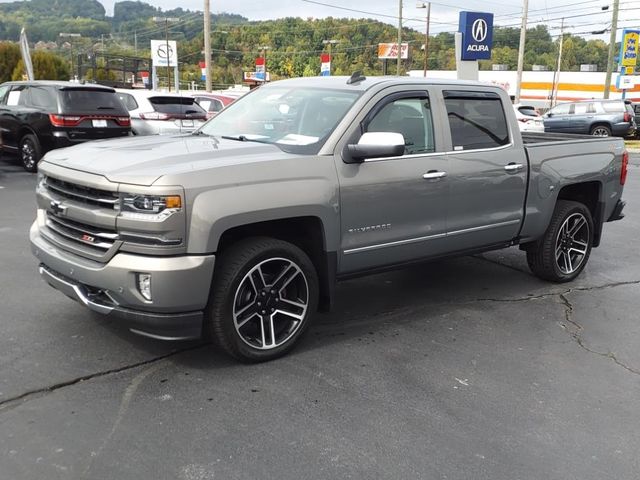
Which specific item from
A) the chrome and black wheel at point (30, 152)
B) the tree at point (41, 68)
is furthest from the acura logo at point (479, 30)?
the tree at point (41, 68)

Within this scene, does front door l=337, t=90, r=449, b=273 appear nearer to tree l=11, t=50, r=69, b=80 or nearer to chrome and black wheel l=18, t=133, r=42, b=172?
chrome and black wheel l=18, t=133, r=42, b=172

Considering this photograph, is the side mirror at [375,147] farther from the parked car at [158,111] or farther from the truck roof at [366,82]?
the parked car at [158,111]

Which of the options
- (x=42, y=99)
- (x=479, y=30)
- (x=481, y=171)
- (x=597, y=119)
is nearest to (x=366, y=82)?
(x=481, y=171)

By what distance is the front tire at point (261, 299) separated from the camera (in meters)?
3.87

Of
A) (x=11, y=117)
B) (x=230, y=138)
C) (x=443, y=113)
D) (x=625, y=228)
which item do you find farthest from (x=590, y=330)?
(x=11, y=117)

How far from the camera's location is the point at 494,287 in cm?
609

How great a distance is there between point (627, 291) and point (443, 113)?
277cm

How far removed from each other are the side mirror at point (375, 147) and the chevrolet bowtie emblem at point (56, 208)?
1905 mm

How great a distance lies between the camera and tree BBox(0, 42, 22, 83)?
37.1 meters

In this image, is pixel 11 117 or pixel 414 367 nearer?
pixel 414 367

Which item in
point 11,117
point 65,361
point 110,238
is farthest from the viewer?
point 11,117

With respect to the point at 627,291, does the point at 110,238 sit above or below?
above

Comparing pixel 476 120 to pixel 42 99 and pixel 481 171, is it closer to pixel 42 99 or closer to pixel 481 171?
pixel 481 171

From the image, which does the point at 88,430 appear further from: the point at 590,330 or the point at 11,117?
the point at 11,117
